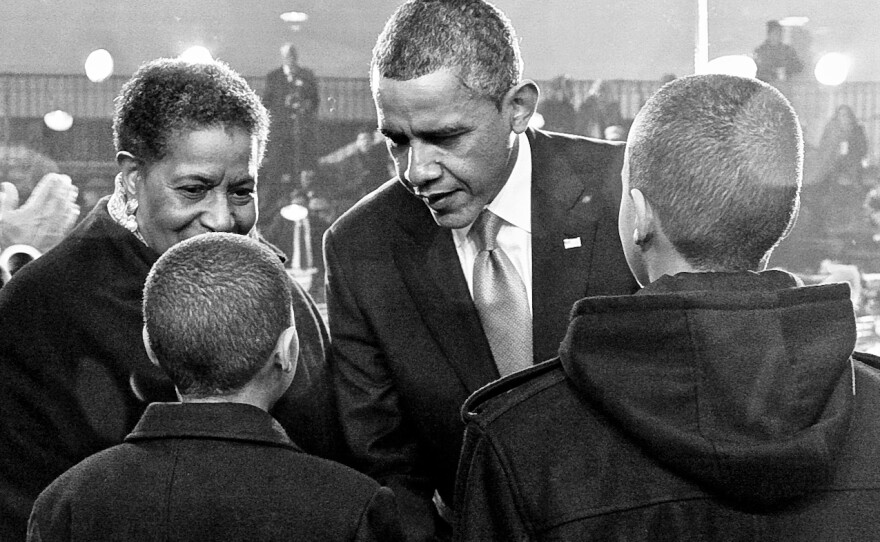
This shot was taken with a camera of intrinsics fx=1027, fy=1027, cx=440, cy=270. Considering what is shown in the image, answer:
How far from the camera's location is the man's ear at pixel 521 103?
1799mm

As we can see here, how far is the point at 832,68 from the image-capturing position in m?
2.74

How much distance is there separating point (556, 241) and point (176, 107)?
721mm

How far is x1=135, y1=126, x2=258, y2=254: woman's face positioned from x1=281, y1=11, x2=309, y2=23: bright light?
33.6 inches

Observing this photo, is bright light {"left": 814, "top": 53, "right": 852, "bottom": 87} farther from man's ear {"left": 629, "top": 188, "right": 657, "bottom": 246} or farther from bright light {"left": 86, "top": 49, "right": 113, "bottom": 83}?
bright light {"left": 86, "top": 49, "right": 113, "bottom": 83}

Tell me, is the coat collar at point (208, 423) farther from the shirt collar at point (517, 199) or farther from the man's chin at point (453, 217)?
the shirt collar at point (517, 199)

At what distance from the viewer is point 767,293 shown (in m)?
1.18

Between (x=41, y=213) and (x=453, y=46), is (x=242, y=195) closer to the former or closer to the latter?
(x=453, y=46)

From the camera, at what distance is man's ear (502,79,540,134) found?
5.90ft

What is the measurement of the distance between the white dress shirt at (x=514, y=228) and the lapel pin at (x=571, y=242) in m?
0.07

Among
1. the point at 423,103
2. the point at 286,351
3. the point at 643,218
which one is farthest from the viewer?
the point at 423,103

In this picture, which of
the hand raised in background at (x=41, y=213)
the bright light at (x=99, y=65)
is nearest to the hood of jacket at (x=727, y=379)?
the hand raised in background at (x=41, y=213)

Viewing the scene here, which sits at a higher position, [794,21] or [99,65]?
[794,21]

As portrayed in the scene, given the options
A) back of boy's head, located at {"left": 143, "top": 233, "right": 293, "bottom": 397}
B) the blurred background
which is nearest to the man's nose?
back of boy's head, located at {"left": 143, "top": 233, "right": 293, "bottom": 397}

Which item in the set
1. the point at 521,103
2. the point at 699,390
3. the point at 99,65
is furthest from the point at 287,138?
the point at 699,390
